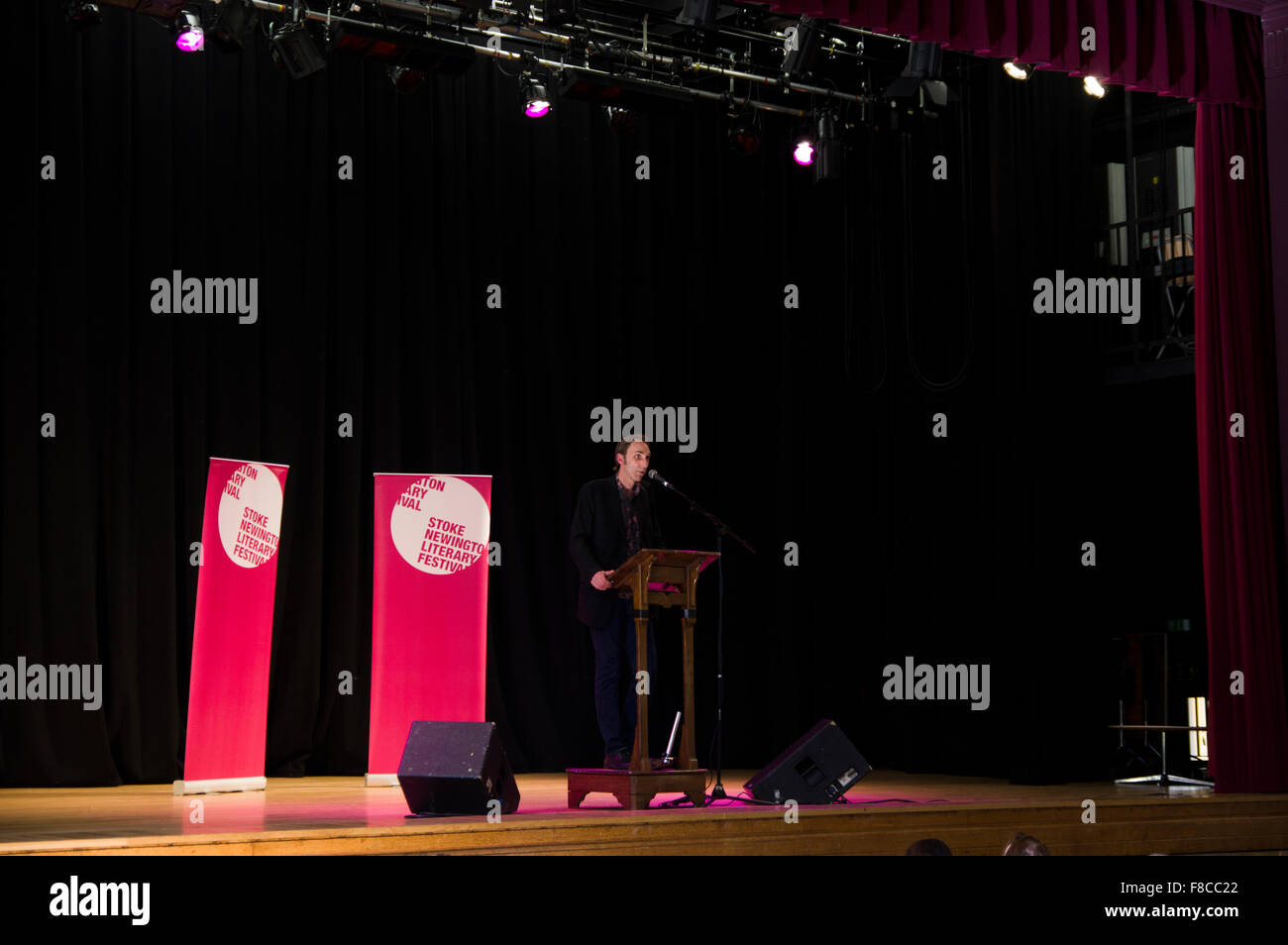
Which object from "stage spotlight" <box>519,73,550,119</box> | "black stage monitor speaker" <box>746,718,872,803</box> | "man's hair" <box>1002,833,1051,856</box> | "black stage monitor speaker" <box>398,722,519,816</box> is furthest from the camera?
"stage spotlight" <box>519,73,550,119</box>

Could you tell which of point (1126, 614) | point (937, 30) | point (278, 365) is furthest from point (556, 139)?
point (1126, 614)

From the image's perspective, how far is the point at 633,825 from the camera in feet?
16.5

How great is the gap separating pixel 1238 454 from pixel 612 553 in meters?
2.73

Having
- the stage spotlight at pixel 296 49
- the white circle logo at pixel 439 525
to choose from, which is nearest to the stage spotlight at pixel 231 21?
the stage spotlight at pixel 296 49

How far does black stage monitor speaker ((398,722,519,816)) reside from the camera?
199 inches

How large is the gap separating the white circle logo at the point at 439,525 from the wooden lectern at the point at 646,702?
136 cm

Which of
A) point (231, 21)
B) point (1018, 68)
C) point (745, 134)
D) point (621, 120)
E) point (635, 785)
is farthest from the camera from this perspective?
point (745, 134)

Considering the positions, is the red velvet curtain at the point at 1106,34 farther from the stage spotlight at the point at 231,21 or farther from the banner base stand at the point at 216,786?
the banner base stand at the point at 216,786

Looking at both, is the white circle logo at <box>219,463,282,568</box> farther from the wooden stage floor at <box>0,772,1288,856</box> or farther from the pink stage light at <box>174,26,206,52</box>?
the pink stage light at <box>174,26,206,52</box>

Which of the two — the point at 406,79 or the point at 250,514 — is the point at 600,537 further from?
the point at 406,79

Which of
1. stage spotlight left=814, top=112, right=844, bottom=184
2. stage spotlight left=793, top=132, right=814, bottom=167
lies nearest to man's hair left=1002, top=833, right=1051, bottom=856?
stage spotlight left=814, top=112, right=844, bottom=184

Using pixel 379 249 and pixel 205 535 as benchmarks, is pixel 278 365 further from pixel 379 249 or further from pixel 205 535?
pixel 205 535

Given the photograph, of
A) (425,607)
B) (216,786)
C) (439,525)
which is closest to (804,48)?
(439,525)
